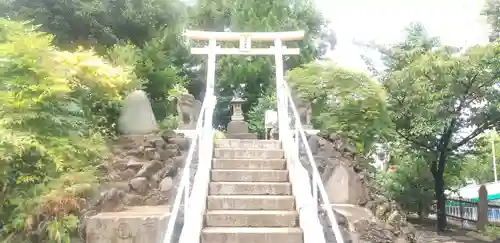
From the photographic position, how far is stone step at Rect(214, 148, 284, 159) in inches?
277

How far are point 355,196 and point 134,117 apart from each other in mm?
4331

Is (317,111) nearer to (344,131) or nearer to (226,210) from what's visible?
(344,131)

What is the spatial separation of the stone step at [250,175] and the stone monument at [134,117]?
9.76 feet

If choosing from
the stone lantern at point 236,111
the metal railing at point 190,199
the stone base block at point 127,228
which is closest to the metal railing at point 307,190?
the metal railing at point 190,199

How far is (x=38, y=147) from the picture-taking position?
5.75 meters

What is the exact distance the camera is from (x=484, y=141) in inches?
543

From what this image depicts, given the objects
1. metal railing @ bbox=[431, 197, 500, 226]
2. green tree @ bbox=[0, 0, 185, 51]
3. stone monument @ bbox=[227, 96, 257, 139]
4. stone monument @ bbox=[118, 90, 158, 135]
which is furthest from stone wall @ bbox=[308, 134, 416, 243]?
metal railing @ bbox=[431, 197, 500, 226]

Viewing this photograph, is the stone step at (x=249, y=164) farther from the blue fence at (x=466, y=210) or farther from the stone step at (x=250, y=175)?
the blue fence at (x=466, y=210)

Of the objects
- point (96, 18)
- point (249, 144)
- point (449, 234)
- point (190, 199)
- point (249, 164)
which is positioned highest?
point (96, 18)

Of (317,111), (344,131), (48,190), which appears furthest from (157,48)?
(48,190)

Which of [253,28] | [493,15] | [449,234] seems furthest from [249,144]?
[449,234]

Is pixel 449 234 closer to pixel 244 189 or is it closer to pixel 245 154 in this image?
pixel 245 154

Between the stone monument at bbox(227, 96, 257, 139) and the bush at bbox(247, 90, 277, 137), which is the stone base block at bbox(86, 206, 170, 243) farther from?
the bush at bbox(247, 90, 277, 137)

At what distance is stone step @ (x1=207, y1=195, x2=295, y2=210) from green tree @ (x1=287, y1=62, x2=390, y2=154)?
4.14 m
